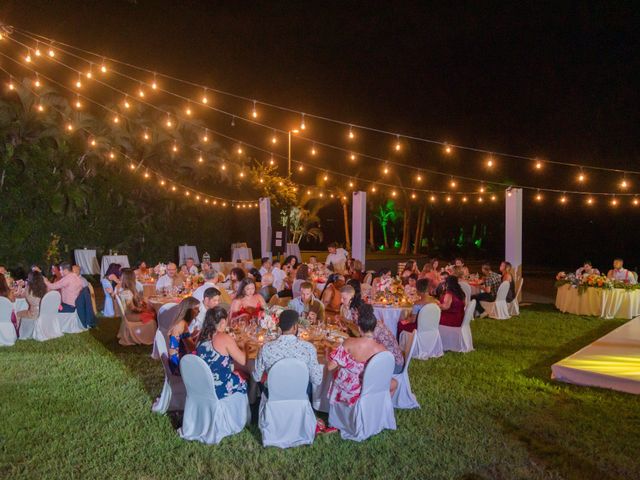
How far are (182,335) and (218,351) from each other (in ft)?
2.74

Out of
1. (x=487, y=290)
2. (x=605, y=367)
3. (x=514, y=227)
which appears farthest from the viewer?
(x=514, y=227)

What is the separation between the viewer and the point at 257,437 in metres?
4.94

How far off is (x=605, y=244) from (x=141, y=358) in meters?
29.6

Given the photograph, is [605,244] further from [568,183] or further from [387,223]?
[387,223]

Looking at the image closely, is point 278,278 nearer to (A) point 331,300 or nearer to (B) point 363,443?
(A) point 331,300

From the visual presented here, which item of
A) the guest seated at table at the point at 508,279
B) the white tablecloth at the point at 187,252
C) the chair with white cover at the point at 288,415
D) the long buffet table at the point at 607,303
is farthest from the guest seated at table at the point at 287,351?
the white tablecloth at the point at 187,252

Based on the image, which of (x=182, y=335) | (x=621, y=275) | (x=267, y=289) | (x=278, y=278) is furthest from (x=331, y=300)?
(x=621, y=275)

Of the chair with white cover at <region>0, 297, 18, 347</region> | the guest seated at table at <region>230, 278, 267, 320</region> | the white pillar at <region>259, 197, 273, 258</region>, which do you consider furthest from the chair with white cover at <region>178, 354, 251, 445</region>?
the white pillar at <region>259, 197, 273, 258</region>

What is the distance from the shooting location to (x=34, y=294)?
30.3 feet

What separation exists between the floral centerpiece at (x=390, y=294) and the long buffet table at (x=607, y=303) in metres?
4.88

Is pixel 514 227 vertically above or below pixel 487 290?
above

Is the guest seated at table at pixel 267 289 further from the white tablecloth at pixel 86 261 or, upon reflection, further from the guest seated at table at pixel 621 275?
the white tablecloth at pixel 86 261

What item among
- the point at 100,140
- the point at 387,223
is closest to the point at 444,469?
the point at 100,140

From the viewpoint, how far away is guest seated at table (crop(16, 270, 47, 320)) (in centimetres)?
912
